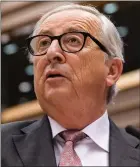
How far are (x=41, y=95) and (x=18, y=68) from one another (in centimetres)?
451

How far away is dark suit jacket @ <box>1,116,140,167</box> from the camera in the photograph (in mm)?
1275

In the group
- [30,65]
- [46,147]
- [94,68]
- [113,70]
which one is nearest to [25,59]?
[30,65]

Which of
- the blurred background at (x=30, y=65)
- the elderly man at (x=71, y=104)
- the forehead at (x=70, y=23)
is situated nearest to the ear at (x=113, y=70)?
the elderly man at (x=71, y=104)

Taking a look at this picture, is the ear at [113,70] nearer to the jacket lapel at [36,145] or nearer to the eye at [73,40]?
the eye at [73,40]

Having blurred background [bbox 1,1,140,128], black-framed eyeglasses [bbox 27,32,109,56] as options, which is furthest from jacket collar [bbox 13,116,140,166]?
blurred background [bbox 1,1,140,128]

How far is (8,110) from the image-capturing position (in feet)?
19.6

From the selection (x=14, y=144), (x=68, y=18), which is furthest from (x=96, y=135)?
(x=68, y=18)

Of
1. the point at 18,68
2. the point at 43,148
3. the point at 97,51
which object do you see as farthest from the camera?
the point at 18,68

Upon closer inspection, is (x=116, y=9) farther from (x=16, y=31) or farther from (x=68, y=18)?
(x=68, y=18)

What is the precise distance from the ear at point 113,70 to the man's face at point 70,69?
0.12 feet

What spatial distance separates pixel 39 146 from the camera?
1308mm

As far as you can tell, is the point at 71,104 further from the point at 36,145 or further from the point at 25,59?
the point at 25,59

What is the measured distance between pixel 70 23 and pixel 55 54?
15 cm

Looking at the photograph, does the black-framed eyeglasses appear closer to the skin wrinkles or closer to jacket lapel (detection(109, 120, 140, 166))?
the skin wrinkles
